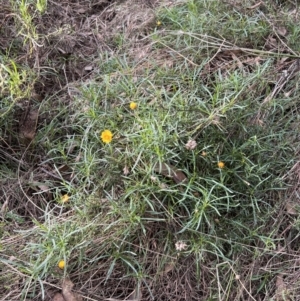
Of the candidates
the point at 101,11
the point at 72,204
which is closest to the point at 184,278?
the point at 72,204

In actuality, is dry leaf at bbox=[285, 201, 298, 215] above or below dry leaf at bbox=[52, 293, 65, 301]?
below

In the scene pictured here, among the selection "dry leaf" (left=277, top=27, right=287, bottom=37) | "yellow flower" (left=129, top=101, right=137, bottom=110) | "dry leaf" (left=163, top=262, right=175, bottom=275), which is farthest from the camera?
"dry leaf" (left=277, top=27, right=287, bottom=37)

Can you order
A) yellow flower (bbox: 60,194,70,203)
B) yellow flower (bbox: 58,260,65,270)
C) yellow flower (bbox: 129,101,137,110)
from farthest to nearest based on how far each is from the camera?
Result: 1. yellow flower (bbox: 129,101,137,110)
2. yellow flower (bbox: 60,194,70,203)
3. yellow flower (bbox: 58,260,65,270)

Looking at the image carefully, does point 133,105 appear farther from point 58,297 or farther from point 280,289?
point 280,289

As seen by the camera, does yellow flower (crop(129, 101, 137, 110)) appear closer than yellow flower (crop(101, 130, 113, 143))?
No

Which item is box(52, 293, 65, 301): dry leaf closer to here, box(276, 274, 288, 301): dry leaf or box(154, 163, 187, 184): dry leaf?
box(154, 163, 187, 184): dry leaf

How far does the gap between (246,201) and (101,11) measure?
169 cm

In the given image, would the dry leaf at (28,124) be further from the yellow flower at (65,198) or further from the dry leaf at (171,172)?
the dry leaf at (171,172)

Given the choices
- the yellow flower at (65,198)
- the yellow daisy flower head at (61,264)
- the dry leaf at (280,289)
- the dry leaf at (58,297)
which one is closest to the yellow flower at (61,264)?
the yellow daisy flower head at (61,264)

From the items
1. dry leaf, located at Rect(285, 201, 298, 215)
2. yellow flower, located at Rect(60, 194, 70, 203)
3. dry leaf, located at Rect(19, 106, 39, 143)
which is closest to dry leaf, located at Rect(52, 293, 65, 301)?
yellow flower, located at Rect(60, 194, 70, 203)

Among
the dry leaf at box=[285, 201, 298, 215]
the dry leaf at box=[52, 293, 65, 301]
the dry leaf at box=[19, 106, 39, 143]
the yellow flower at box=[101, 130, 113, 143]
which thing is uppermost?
the yellow flower at box=[101, 130, 113, 143]

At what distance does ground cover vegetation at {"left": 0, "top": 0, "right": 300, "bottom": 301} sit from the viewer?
191 centimetres

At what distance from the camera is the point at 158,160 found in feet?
6.42

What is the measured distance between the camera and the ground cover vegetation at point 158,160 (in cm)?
191
